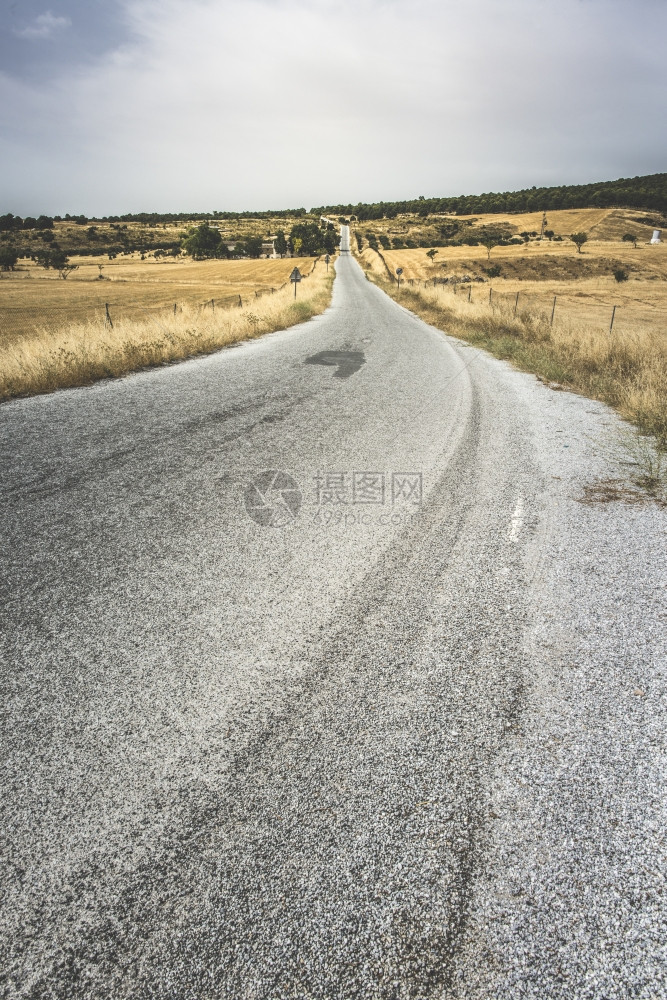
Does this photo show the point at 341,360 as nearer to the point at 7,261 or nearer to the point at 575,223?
the point at 7,261

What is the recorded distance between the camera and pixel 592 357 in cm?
1105

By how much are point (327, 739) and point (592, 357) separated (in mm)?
11568

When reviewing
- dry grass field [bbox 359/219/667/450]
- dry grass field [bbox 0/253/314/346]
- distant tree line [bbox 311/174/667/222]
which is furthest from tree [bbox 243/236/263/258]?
distant tree line [bbox 311/174/667/222]

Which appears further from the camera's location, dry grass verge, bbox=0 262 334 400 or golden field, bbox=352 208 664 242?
golden field, bbox=352 208 664 242

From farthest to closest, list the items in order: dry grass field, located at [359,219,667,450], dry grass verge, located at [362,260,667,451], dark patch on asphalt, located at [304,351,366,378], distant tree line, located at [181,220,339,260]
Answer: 1. distant tree line, located at [181,220,339,260]
2. dark patch on asphalt, located at [304,351,366,378]
3. dry grass field, located at [359,219,667,450]
4. dry grass verge, located at [362,260,667,451]

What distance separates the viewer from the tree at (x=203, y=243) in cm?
8562

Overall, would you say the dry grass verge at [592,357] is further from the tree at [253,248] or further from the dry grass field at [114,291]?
the tree at [253,248]

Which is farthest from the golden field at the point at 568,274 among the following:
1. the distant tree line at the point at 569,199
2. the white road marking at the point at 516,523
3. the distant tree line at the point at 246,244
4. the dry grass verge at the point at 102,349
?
the distant tree line at the point at 569,199

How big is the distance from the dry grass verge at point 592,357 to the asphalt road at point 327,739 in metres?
3.67

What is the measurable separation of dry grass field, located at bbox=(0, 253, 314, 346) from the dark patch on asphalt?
1048 centimetres

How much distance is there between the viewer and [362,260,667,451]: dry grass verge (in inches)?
301

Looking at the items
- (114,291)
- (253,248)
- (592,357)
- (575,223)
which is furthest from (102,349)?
(575,223)

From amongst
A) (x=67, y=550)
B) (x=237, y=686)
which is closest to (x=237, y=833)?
(x=237, y=686)

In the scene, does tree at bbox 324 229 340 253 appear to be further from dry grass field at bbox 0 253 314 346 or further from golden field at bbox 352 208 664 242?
dry grass field at bbox 0 253 314 346
